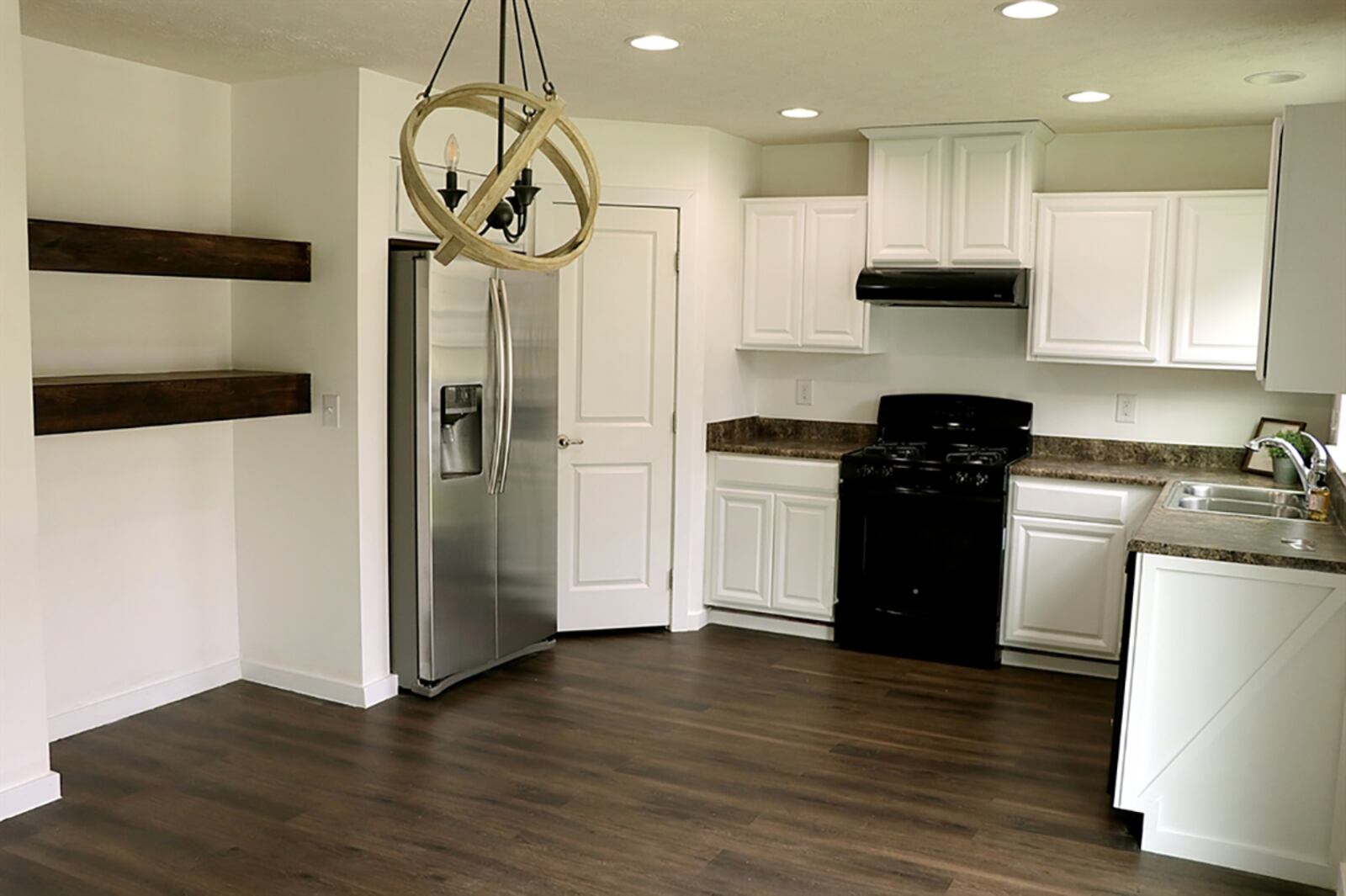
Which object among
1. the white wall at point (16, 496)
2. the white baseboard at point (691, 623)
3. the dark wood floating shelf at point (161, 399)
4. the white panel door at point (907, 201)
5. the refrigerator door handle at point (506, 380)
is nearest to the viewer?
the white wall at point (16, 496)

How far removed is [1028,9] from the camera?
304 centimetres

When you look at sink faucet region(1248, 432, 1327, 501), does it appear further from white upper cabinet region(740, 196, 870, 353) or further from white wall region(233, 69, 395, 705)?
white wall region(233, 69, 395, 705)

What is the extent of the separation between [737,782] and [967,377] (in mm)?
2521

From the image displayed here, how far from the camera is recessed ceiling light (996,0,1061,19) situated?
2992mm

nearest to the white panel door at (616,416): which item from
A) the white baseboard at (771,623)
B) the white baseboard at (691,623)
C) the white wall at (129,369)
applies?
the white baseboard at (691,623)

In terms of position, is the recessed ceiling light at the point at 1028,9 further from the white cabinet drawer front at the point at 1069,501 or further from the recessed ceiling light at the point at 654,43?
the white cabinet drawer front at the point at 1069,501

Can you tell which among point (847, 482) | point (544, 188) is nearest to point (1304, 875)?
point (847, 482)

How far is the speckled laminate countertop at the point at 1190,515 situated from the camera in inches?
118

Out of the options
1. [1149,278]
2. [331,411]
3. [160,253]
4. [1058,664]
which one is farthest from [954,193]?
[160,253]

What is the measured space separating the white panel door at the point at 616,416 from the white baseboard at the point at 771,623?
429 millimetres

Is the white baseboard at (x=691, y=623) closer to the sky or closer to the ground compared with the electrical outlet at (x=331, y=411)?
closer to the ground

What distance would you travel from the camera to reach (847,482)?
496 centimetres

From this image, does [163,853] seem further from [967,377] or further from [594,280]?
[967,377]

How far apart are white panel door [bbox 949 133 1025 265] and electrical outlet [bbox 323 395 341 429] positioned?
2.63 metres
